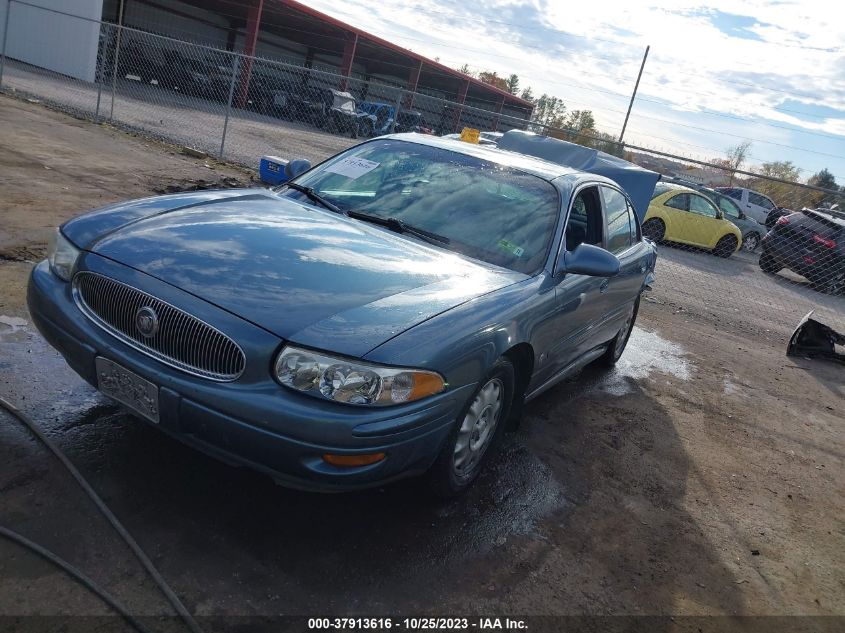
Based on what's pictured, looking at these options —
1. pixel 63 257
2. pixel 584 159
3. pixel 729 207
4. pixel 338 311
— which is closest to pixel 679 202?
pixel 729 207

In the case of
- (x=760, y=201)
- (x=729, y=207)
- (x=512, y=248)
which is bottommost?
(x=512, y=248)

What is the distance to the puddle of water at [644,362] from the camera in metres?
5.75

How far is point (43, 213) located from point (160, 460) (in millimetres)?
4179

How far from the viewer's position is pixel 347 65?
108ft

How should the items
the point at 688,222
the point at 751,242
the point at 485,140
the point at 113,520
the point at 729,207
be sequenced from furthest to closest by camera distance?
the point at 751,242 < the point at 729,207 < the point at 688,222 < the point at 485,140 < the point at 113,520

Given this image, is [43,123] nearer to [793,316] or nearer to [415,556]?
[415,556]

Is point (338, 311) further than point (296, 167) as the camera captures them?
No

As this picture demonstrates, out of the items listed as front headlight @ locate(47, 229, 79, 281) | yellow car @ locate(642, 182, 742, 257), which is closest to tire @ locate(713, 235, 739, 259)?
yellow car @ locate(642, 182, 742, 257)

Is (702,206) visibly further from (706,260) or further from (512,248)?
(512,248)

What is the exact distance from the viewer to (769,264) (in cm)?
1588

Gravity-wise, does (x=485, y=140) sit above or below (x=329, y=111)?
above

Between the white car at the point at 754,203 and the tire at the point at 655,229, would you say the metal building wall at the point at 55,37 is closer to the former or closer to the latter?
the tire at the point at 655,229

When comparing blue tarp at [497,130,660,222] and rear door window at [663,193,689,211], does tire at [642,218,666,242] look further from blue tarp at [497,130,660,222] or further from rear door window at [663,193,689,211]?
blue tarp at [497,130,660,222]

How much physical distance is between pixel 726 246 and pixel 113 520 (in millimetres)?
17447
